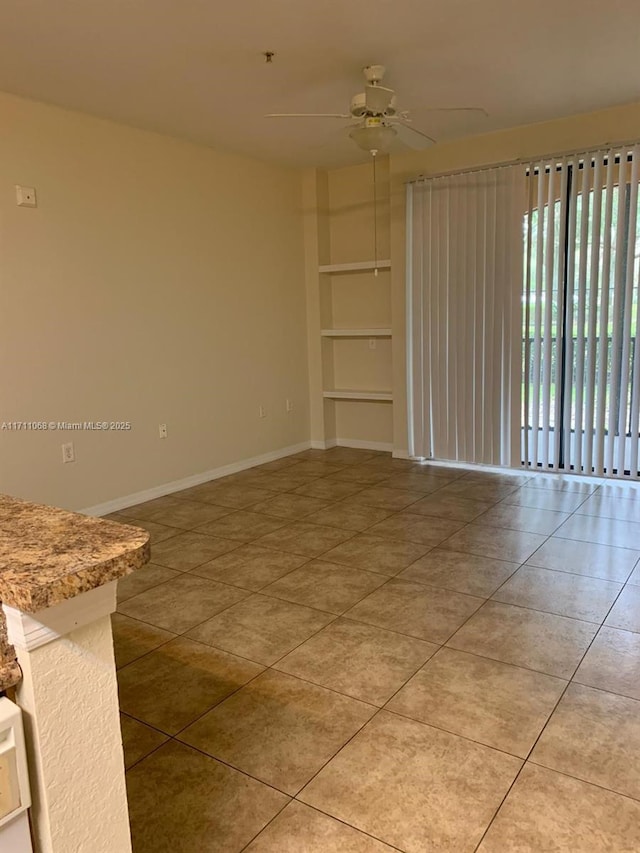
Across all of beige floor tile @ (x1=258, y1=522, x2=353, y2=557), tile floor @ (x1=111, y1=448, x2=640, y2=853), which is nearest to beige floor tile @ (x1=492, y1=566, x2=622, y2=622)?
tile floor @ (x1=111, y1=448, x2=640, y2=853)

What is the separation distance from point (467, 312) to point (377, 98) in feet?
6.99

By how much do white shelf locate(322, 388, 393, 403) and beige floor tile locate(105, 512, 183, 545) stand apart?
97.3 inches

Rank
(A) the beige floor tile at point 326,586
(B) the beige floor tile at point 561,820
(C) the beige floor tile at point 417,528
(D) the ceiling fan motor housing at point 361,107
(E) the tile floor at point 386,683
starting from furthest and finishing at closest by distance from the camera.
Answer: (C) the beige floor tile at point 417,528 → (D) the ceiling fan motor housing at point 361,107 → (A) the beige floor tile at point 326,586 → (E) the tile floor at point 386,683 → (B) the beige floor tile at point 561,820

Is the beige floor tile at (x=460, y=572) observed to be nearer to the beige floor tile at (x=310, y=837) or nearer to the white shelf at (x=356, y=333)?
the beige floor tile at (x=310, y=837)

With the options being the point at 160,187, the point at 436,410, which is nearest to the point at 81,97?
the point at 160,187

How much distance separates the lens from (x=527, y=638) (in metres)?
2.50

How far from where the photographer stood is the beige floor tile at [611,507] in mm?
3966

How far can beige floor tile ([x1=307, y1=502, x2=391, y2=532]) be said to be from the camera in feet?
12.9

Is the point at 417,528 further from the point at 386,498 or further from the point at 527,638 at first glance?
the point at 527,638

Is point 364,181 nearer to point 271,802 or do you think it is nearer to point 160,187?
point 160,187

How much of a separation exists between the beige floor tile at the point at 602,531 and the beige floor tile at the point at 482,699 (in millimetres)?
1535

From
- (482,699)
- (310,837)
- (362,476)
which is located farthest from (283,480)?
(310,837)

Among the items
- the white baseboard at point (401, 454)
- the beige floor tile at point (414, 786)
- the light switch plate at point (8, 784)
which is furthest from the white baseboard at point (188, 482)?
the light switch plate at point (8, 784)

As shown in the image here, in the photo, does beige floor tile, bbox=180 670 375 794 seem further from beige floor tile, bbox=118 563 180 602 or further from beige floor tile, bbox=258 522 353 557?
beige floor tile, bbox=258 522 353 557
